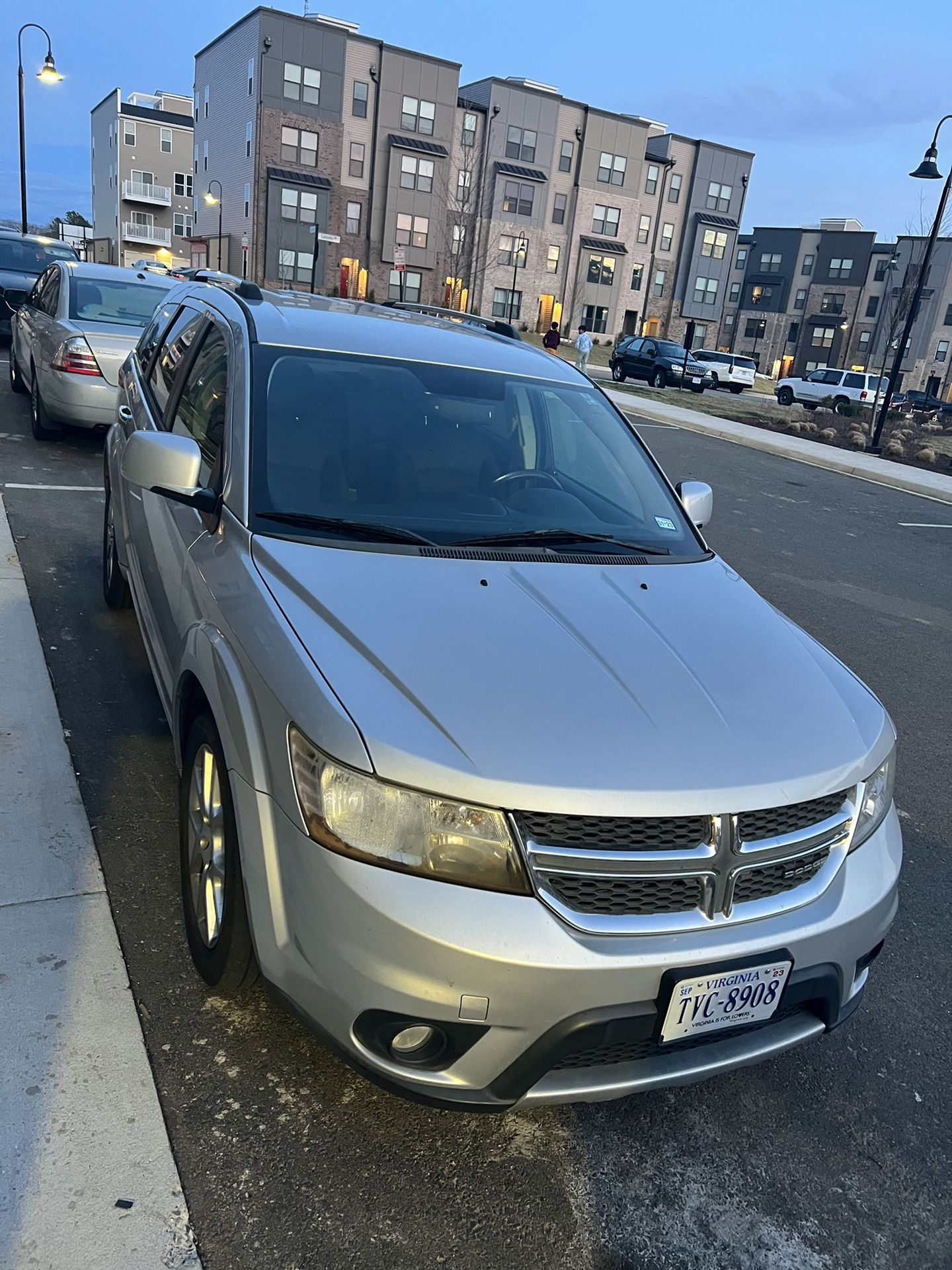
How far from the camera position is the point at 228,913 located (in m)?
2.43

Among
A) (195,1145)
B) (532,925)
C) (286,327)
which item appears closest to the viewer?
(532,925)

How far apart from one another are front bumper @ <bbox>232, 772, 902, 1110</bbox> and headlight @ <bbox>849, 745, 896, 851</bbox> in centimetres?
28

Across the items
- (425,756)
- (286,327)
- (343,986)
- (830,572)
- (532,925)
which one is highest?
(286,327)

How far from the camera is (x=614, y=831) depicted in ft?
6.67

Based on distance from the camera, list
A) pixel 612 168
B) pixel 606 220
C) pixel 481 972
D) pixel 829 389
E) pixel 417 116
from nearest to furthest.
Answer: pixel 481 972, pixel 829 389, pixel 417 116, pixel 612 168, pixel 606 220

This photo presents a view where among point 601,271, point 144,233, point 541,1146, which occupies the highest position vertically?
point 601,271

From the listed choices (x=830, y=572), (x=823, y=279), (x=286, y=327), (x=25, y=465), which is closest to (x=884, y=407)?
(x=830, y=572)

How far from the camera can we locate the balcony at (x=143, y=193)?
6725 centimetres

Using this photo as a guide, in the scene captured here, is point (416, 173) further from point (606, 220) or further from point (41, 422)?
point (41, 422)

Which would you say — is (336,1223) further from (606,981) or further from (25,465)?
(25,465)

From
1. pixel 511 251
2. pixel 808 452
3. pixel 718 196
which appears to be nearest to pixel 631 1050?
pixel 808 452

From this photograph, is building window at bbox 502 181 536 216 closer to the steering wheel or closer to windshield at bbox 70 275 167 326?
windshield at bbox 70 275 167 326

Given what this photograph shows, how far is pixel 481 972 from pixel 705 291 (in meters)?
68.5

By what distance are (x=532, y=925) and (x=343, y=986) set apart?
1.36ft
